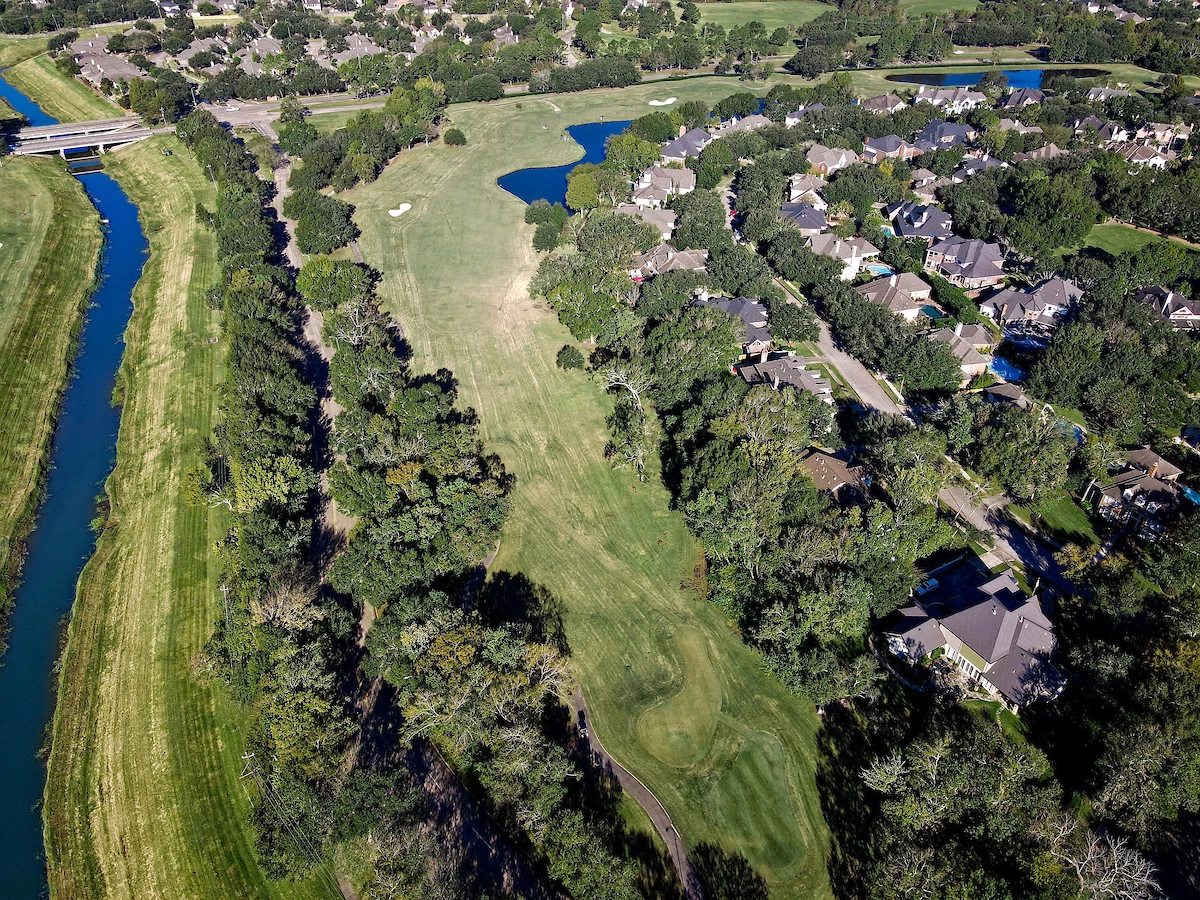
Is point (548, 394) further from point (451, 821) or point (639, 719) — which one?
point (451, 821)

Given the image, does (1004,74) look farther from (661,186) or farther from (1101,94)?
(661,186)

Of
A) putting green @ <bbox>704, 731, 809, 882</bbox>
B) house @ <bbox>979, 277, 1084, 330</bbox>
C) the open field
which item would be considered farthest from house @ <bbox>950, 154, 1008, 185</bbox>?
the open field

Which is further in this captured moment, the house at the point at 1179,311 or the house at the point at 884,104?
the house at the point at 884,104

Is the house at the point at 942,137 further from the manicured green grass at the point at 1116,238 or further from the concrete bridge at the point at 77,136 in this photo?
the concrete bridge at the point at 77,136

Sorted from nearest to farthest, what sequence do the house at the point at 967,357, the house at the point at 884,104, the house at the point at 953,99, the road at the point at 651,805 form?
1. the road at the point at 651,805
2. the house at the point at 967,357
3. the house at the point at 884,104
4. the house at the point at 953,99

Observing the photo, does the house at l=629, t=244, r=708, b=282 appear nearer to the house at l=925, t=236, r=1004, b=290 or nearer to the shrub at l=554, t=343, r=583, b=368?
the shrub at l=554, t=343, r=583, b=368

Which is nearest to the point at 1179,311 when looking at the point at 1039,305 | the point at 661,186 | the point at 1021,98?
the point at 1039,305

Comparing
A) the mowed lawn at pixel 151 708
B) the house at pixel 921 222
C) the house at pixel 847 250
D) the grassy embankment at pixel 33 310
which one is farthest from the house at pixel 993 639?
the grassy embankment at pixel 33 310
